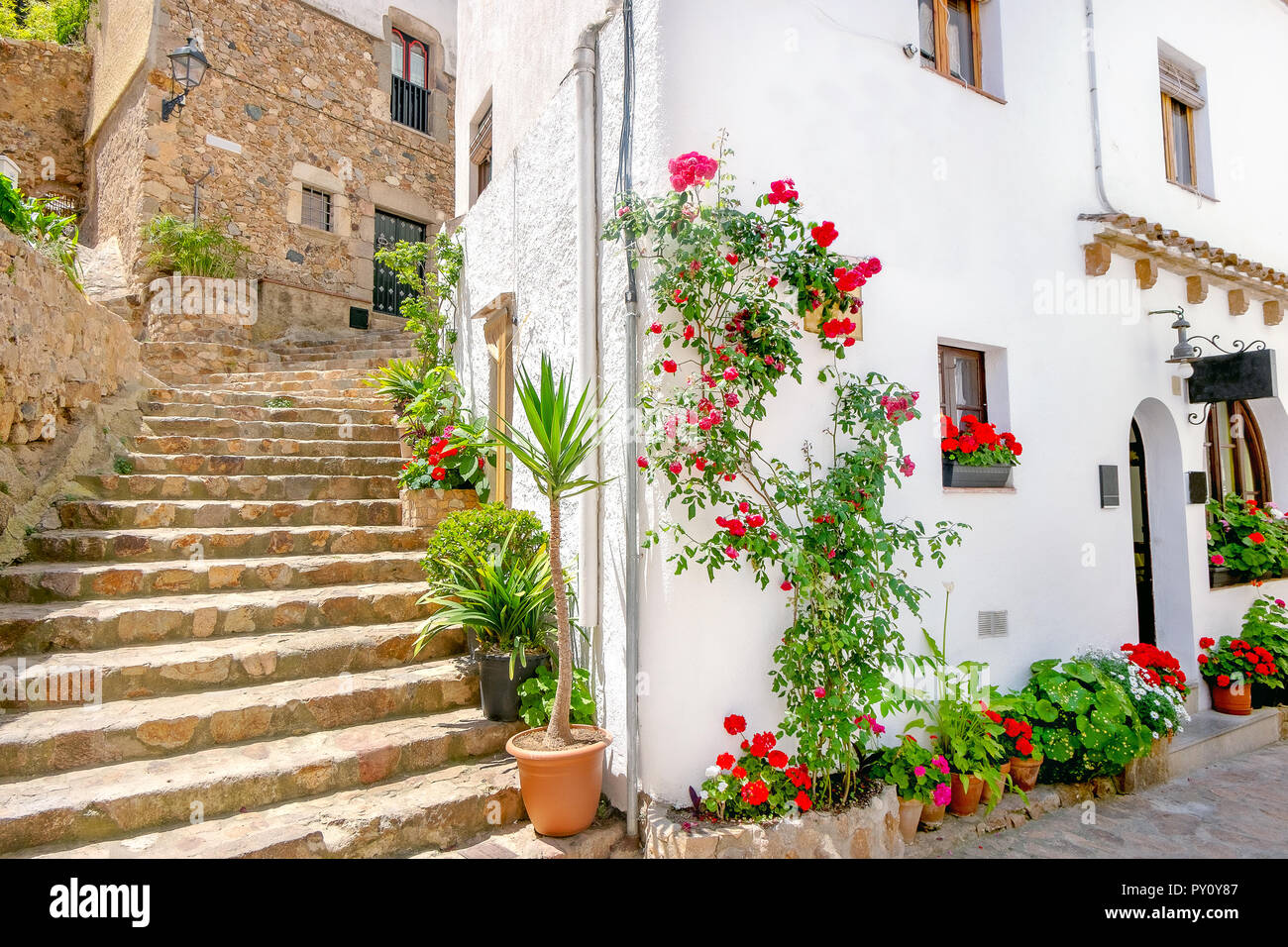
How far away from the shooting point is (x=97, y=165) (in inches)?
440

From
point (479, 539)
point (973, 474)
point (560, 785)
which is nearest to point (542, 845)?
point (560, 785)

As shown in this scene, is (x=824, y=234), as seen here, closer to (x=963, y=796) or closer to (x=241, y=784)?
(x=963, y=796)

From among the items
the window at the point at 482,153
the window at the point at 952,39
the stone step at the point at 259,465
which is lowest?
the stone step at the point at 259,465

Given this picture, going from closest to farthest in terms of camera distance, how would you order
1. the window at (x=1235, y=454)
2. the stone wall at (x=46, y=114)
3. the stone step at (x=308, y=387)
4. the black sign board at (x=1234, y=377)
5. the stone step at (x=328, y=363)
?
the black sign board at (x=1234, y=377)
the window at (x=1235, y=454)
the stone step at (x=308, y=387)
the stone step at (x=328, y=363)
the stone wall at (x=46, y=114)

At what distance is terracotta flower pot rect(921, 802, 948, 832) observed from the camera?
3605 millimetres

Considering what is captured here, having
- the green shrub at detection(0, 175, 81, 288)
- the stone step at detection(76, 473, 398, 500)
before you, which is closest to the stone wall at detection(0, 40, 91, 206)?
the green shrub at detection(0, 175, 81, 288)

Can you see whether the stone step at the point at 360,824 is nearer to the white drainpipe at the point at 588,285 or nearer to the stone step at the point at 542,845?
the stone step at the point at 542,845

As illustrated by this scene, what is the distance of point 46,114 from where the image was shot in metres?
11.3

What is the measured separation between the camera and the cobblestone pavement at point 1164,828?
3582mm

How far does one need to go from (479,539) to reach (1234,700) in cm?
563

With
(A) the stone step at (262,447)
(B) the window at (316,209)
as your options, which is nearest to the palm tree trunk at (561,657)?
(A) the stone step at (262,447)

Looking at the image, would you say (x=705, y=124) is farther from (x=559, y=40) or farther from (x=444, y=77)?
(x=444, y=77)

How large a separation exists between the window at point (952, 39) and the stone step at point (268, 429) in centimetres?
511
